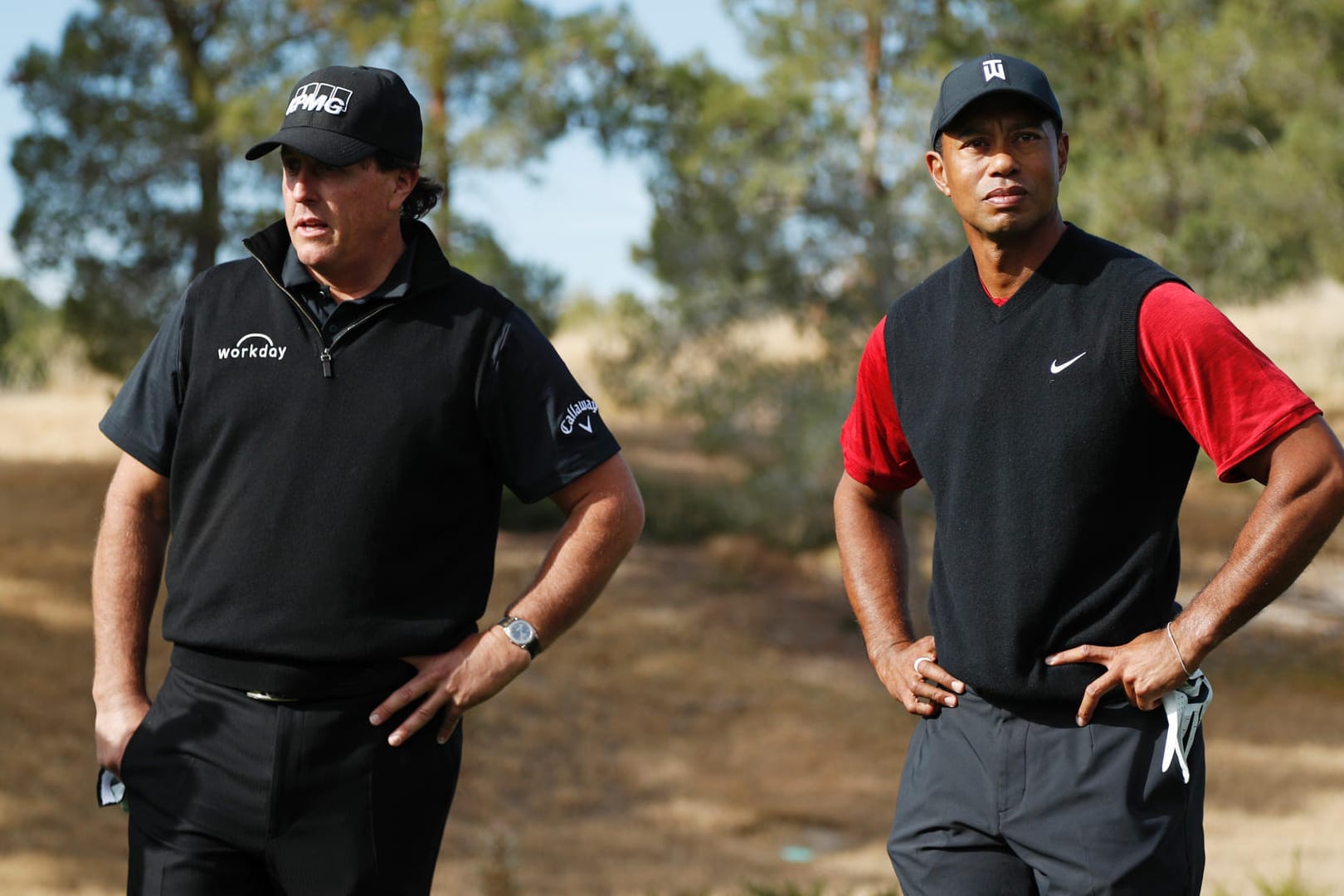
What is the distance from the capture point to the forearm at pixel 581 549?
3021 millimetres

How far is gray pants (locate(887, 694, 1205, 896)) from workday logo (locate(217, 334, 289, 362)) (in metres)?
1.49

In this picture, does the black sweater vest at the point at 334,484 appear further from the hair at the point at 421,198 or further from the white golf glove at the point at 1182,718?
the white golf glove at the point at 1182,718

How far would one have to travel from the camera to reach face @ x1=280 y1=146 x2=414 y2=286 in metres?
2.94

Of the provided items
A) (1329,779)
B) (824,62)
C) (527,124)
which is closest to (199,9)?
(527,124)

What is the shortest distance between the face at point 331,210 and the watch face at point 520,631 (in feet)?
2.56

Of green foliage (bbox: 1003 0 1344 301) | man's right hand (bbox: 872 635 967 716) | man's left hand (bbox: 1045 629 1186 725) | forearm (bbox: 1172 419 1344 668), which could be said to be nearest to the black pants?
man's right hand (bbox: 872 635 967 716)

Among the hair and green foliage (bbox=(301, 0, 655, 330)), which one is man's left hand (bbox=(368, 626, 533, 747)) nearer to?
the hair

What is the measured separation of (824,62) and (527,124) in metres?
2.61

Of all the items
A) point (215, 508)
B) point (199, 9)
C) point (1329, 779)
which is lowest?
point (1329, 779)

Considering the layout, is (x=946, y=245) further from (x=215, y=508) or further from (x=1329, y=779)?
(x=215, y=508)

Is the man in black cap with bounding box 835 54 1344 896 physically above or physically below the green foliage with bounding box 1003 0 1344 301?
below

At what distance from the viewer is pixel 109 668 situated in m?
3.04

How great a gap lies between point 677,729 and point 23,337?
A: 12040mm

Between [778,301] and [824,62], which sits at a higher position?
[824,62]
